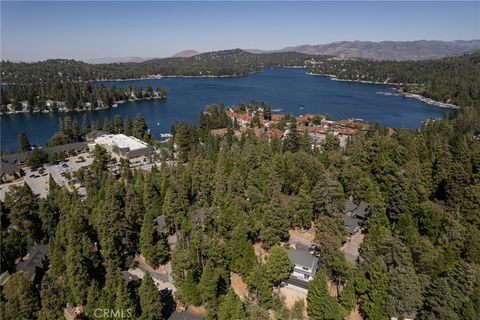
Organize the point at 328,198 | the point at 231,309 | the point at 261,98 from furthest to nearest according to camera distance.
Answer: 1. the point at 261,98
2. the point at 328,198
3. the point at 231,309

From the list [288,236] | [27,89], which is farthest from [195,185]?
[27,89]

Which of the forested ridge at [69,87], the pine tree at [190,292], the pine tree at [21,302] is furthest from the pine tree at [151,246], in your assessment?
the forested ridge at [69,87]

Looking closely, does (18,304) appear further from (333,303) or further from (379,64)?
(379,64)

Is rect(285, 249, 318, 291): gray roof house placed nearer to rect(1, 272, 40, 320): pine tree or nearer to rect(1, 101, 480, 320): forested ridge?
rect(1, 101, 480, 320): forested ridge

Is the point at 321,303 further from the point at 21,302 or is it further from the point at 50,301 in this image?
the point at 21,302

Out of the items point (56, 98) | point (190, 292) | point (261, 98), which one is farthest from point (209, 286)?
point (261, 98)

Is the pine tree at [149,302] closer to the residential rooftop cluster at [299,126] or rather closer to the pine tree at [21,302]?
the pine tree at [21,302]
